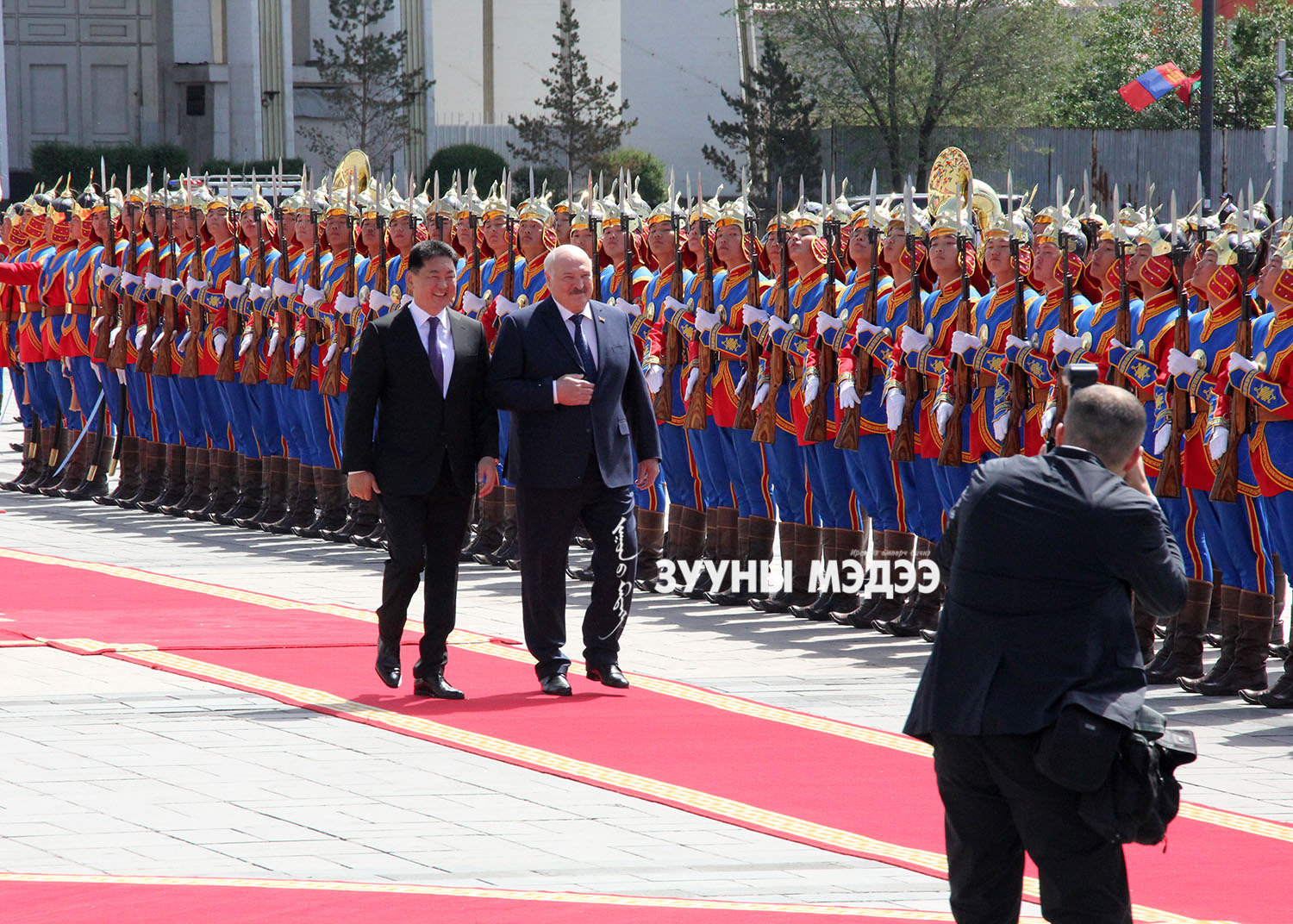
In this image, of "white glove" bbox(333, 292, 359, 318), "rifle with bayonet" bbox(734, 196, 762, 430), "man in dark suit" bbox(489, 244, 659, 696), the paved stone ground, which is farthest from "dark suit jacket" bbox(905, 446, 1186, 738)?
"white glove" bbox(333, 292, 359, 318)

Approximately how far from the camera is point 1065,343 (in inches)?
333

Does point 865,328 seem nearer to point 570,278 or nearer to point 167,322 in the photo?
point 570,278

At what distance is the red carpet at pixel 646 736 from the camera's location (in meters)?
5.36

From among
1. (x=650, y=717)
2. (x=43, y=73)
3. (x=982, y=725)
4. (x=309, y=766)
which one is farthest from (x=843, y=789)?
(x=43, y=73)

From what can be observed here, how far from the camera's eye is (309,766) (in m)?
6.34

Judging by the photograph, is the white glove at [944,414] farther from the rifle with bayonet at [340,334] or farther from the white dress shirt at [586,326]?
the rifle with bayonet at [340,334]

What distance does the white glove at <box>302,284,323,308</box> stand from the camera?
12.1 meters

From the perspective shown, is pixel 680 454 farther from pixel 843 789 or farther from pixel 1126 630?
pixel 1126 630

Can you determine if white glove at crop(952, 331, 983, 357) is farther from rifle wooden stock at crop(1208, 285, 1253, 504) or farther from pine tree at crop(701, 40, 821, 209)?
pine tree at crop(701, 40, 821, 209)

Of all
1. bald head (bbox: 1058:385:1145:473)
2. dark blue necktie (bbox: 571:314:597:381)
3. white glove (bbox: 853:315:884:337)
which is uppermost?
white glove (bbox: 853:315:884:337)

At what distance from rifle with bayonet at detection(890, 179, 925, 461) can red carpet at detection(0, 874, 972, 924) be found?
449 cm

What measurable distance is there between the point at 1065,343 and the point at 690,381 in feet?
7.78

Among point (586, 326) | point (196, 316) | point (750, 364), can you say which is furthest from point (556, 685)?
point (196, 316)

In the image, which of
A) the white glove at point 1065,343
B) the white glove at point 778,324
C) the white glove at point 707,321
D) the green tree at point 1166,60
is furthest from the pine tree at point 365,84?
the white glove at point 1065,343
